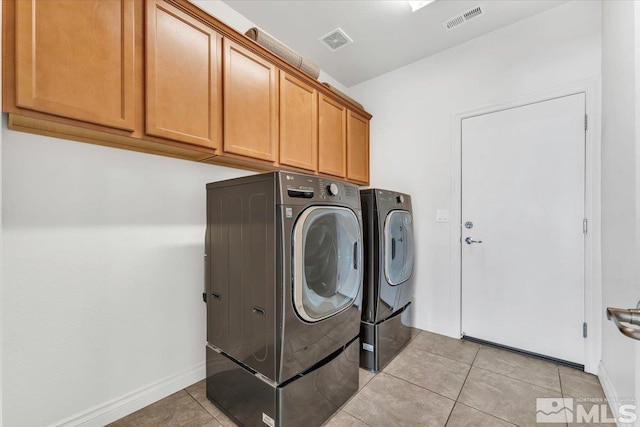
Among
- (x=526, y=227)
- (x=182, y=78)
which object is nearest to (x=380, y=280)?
(x=526, y=227)

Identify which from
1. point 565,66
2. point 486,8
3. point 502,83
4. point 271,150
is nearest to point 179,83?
point 271,150

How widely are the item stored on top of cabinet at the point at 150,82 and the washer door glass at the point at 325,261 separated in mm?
762

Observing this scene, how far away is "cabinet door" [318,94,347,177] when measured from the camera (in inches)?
101

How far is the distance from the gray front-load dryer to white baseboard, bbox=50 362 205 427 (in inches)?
50.7

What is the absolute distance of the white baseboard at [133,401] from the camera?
146cm

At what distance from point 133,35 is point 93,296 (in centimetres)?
140

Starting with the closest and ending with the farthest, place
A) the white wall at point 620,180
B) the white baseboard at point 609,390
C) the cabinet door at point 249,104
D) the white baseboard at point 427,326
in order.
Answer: the white wall at point 620,180
the white baseboard at point 609,390
the cabinet door at point 249,104
the white baseboard at point 427,326

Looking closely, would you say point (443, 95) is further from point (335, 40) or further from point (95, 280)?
point (95, 280)

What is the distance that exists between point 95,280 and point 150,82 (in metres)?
1.13

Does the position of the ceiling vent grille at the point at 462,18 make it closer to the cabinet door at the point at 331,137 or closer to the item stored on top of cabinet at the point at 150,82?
the cabinet door at the point at 331,137

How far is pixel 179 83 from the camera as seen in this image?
1.52 m

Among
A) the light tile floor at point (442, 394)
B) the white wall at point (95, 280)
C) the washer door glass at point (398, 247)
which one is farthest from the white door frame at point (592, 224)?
the white wall at point (95, 280)

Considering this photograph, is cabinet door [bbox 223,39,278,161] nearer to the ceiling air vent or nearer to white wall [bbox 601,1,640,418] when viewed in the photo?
the ceiling air vent

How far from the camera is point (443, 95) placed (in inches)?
109
